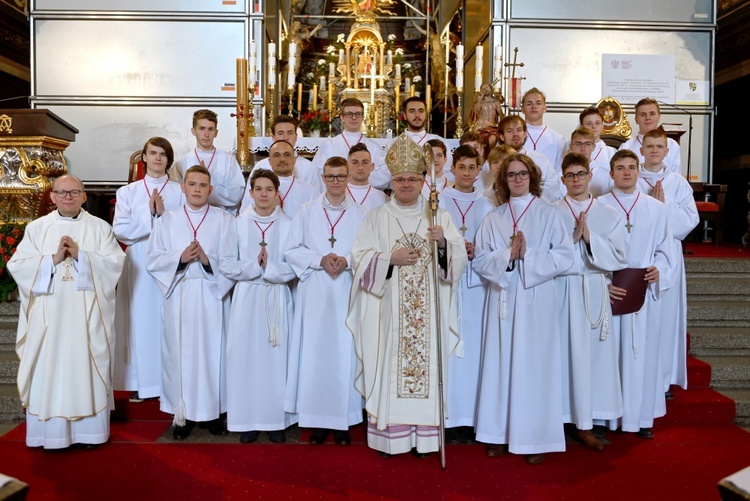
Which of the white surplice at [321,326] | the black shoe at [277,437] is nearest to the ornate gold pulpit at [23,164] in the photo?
the white surplice at [321,326]

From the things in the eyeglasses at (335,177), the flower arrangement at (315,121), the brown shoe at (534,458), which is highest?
the flower arrangement at (315,121)

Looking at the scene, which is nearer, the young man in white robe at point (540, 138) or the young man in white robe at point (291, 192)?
the young man in white robe at point (291, 192)

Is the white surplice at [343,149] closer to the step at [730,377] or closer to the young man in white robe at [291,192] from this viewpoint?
→ the young man in white robe at [291,192]

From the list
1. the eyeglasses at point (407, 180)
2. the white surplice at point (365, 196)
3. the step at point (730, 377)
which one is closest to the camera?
the eyeglasses at point (407, 180)

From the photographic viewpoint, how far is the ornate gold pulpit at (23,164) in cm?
716

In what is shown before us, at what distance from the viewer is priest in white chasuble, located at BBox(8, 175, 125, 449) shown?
4.97m

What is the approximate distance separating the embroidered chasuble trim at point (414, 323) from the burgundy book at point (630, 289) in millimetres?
1379

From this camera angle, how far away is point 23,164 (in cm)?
723

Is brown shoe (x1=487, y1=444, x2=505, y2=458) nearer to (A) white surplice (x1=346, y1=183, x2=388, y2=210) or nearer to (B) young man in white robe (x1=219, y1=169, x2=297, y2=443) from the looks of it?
(B) young man in white robe (x1=219, y1=169, x2=297, y2=443)

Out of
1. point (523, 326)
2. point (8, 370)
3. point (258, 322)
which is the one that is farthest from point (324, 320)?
point (8, 370)

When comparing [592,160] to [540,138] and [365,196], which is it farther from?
[365,196]

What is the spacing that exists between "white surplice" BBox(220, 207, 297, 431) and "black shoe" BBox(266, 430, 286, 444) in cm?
4

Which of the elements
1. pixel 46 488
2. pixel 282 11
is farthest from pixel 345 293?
pixel 282 11

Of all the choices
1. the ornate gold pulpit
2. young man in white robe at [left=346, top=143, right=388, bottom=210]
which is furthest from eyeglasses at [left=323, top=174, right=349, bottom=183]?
the ornate gold pulpit
